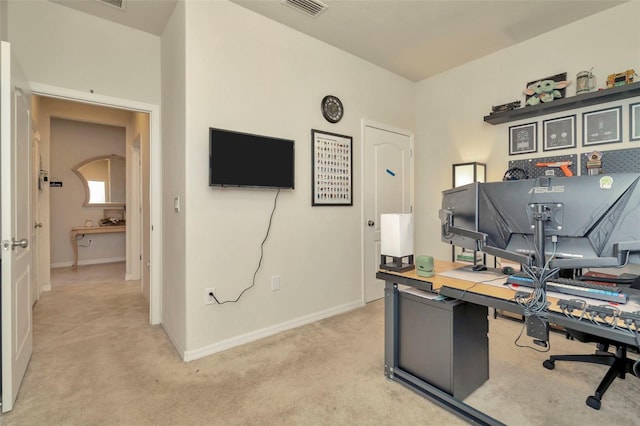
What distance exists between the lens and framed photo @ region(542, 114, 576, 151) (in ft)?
9.48

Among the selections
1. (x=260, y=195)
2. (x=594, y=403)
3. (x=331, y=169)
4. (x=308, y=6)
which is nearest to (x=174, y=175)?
(x=260, y=195)

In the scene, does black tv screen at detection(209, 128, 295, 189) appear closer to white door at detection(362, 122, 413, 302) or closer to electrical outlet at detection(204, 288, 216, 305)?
electrical outlet at detection(204, 288, 216, 305)

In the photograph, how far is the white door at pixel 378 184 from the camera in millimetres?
3594

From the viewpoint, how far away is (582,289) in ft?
4.40

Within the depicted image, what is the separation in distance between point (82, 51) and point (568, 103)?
430 cm

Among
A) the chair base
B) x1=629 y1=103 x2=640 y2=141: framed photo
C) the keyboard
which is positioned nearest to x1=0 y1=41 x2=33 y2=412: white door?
the keyboard

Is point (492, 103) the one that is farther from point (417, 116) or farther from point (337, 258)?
point (337, 258)

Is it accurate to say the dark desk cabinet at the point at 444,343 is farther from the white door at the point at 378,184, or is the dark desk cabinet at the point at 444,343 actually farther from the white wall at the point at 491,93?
the white wall at the point at 491,93

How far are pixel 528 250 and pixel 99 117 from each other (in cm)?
584

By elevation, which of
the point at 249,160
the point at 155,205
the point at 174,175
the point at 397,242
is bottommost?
the point at 397,242

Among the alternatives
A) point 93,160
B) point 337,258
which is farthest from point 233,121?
point 93,160

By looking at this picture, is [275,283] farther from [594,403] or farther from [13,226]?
[594,403]

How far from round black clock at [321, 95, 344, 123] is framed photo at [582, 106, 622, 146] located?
7.42 ft

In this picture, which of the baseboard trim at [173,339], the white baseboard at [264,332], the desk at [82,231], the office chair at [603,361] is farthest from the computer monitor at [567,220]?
the desk at [82,231]
